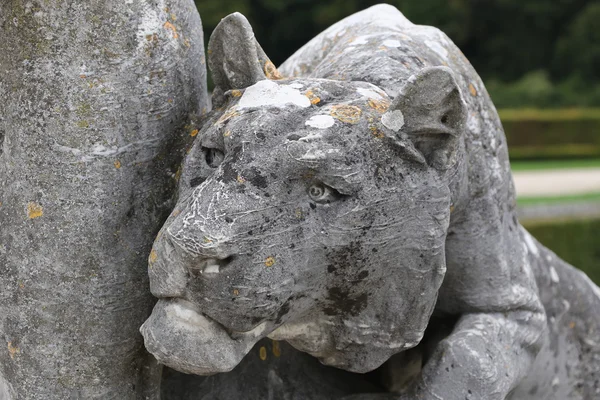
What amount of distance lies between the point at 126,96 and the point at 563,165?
47.2ft

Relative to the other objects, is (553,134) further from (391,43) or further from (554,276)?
(391,43)

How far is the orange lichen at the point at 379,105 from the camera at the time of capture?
160cm

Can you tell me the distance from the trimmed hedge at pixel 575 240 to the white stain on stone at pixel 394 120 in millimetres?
5960

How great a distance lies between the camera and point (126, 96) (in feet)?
5.52

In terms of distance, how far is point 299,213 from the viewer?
152 cm

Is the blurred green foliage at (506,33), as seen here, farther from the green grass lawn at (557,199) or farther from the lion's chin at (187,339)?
the lion's chin at (187,339)

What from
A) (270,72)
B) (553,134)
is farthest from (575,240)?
(553,134)

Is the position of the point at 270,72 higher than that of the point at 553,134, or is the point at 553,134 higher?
the point at 270,72

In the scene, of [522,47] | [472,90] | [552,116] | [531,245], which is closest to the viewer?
[472,90]

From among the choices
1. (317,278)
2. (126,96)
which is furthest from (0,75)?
(317,278)

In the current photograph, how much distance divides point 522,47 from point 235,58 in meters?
23.8

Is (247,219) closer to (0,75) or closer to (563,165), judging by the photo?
(0,75)

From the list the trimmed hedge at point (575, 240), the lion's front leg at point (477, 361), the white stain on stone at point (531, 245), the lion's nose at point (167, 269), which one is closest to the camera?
the lion's nose at point (167, 269)

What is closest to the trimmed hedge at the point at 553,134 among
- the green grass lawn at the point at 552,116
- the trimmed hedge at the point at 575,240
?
the green grass lawn at the point at 552,116
